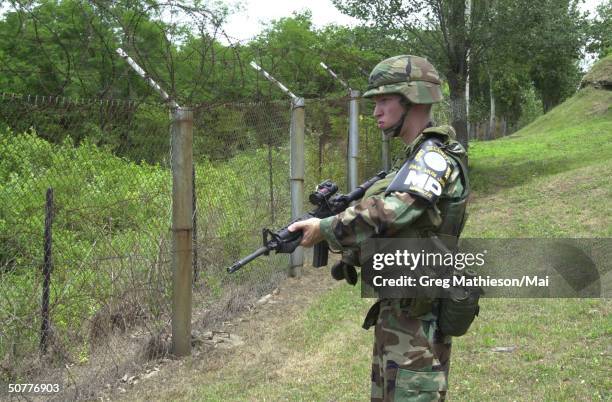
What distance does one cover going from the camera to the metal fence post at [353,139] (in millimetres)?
8318

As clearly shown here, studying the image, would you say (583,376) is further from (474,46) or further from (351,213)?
(474,46)

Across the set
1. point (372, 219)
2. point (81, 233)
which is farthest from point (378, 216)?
point (81, 233)

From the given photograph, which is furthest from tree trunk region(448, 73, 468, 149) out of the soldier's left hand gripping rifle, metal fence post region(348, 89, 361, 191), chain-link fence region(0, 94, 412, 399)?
the soldier's left hand gripping rifle

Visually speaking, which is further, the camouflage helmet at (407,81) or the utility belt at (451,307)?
the camouflage helmet at (407,81)

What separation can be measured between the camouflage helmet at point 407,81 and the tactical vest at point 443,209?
14 centimetres

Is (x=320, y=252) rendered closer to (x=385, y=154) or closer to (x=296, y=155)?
(x=296, y=155)

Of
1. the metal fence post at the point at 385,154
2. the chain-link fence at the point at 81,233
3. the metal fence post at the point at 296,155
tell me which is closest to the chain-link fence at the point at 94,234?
the chain-link fence at the point at 81,233

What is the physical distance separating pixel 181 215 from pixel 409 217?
2.64m

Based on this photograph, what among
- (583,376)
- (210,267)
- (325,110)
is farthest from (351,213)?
(325,110)

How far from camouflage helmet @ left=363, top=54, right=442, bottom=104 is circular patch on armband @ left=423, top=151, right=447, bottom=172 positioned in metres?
0.27

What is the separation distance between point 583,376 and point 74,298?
319 centimetres

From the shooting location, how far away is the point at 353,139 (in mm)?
8445

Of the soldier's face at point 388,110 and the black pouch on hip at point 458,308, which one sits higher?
the soldier's face at point 388,110

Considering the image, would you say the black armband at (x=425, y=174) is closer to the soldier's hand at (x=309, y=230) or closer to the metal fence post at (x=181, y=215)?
the soldier's hand at (x=309, y=230)
